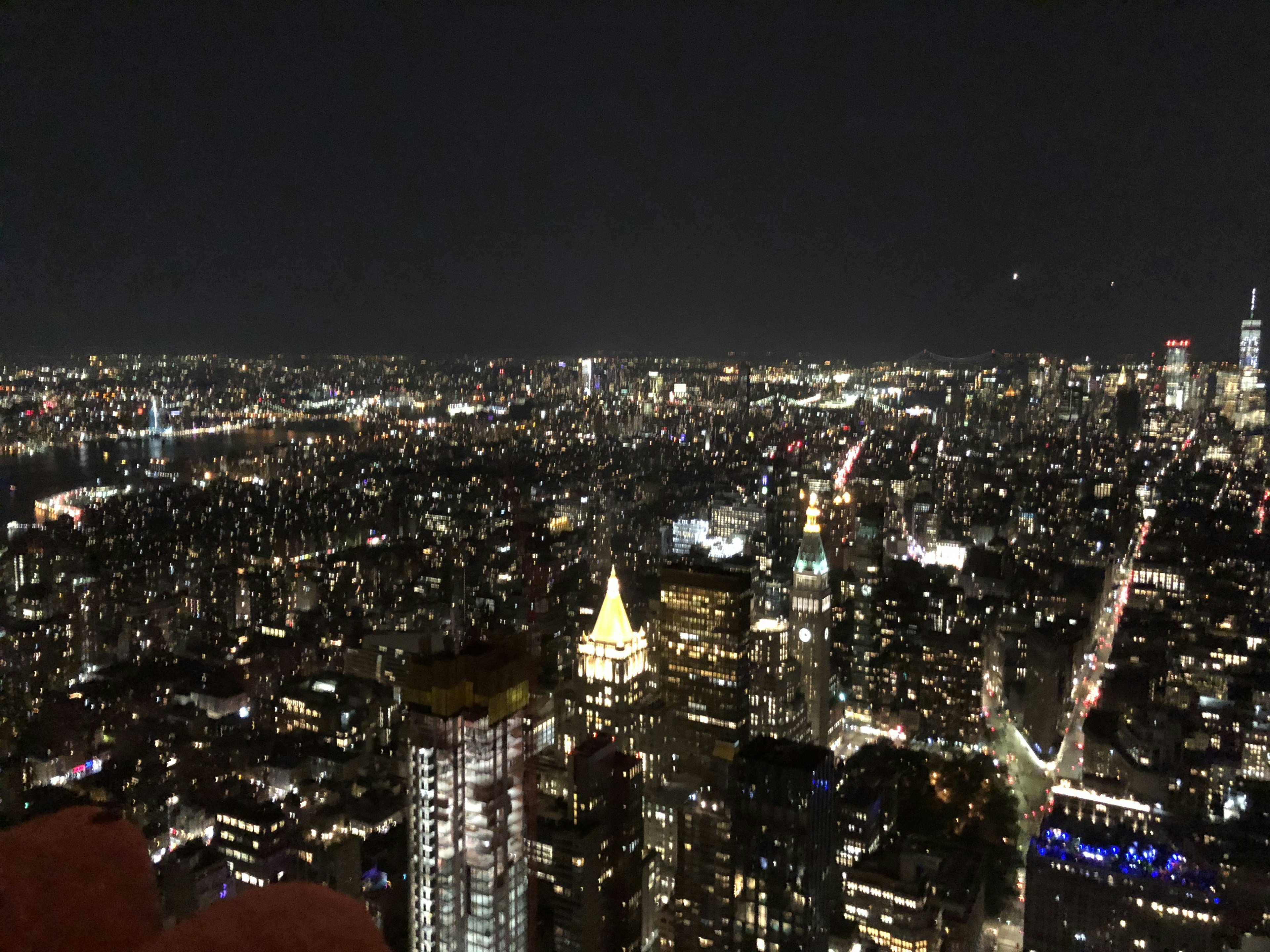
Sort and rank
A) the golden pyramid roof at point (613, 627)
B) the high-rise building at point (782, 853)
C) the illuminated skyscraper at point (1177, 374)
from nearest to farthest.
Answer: the high-rise building at point (782, 853) < the golden pyramid roof at point (613, 627) < the illuminated skyscraper at point (1177, 374)

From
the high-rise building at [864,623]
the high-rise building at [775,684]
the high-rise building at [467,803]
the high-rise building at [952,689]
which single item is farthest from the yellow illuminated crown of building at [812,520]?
the high-rise building at [467,803]

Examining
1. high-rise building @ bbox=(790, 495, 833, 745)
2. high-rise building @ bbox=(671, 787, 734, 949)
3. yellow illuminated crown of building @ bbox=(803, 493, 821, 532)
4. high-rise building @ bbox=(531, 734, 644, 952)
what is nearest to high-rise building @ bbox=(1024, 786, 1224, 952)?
high-rise building @ bbox=(671, 787, 734, 949)

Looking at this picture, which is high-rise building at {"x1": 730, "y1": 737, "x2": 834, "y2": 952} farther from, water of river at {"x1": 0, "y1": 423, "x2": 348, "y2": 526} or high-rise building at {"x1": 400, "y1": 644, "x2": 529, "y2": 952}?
water of river at {"x1": 0, "y1": 423, "x2": 348, "y2": 526}

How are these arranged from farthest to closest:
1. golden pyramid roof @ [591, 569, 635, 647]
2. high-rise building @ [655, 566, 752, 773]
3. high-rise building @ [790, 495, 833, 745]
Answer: high-rise building @ [790, 495, 833, 745]
high-rise building @ [655, 566, 752, 773]
golden pyramid roof @ [591, 569, 635, 647]

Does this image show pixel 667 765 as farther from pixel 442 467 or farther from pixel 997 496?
pixel 997 496

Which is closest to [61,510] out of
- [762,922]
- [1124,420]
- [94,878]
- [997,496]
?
[762,922]

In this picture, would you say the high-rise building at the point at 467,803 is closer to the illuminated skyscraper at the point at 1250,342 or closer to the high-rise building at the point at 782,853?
the high-rise building at the point at 782,853
